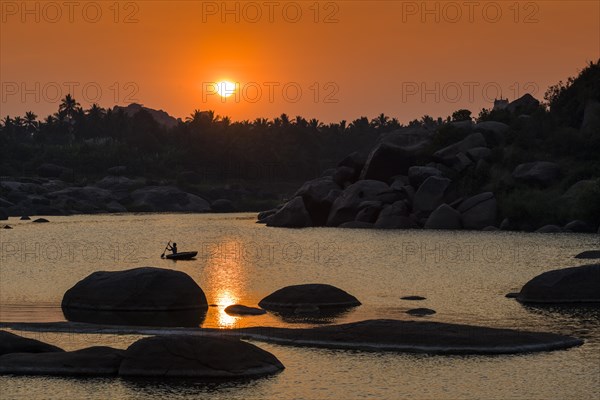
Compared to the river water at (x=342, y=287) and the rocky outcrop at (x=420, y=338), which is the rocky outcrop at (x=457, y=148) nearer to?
the river water at (x=342, y=287)

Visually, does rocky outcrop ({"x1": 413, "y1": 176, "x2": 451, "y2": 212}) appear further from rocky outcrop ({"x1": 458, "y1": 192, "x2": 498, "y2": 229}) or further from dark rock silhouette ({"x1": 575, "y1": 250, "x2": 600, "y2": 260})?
dark rock silhouette ({"x1": 575, "y1": 250, "x2": 600, "y2": 260})

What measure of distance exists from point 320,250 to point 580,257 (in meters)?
22.8

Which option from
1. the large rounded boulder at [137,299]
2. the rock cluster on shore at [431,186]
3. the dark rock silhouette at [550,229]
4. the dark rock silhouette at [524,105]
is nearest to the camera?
the large rounded boulder at [137,299]

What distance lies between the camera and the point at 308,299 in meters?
44.3

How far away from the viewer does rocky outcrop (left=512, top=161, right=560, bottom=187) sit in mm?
105062

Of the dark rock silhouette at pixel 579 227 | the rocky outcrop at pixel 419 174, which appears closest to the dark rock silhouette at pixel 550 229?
the dark rock silhouette at pixel 579 227

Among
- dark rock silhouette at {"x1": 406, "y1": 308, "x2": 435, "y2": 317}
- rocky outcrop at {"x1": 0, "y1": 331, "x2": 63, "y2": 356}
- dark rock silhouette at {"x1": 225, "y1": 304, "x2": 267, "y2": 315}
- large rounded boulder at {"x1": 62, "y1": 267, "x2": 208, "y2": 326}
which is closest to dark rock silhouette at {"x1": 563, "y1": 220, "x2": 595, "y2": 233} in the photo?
dark rock silhouette at {"x1": 406, "y1": 308, "x2": 435, "y2": 317}

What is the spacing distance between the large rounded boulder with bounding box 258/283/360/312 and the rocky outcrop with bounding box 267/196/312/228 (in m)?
70.5

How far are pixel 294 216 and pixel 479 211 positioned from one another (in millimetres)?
23877

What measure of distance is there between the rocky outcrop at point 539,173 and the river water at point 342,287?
13.4m

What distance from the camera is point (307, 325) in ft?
128

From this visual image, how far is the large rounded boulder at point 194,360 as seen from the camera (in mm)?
28375

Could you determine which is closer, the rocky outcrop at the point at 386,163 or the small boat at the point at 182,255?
the small boat at the point at 182,255

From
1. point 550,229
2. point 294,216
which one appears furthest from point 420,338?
point 294,216
